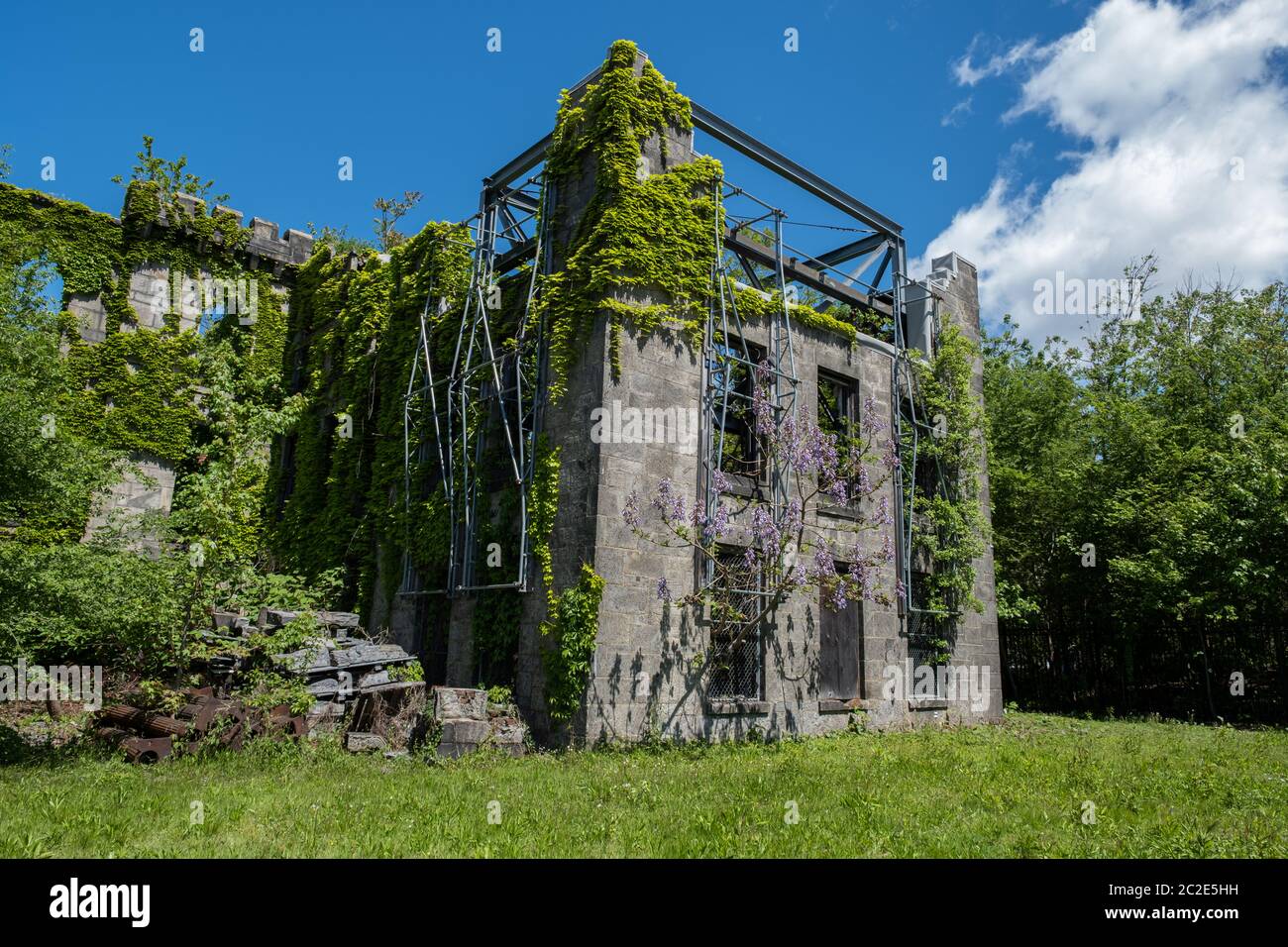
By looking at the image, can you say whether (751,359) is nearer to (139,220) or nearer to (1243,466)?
(1243,466)

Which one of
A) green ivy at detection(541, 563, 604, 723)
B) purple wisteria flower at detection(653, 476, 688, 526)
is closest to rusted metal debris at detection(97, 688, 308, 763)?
green ivy at detection(541, 563, 604, 723)

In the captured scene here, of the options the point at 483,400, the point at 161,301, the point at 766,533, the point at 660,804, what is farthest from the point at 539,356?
the point at 161,301

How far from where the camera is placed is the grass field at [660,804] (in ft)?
21.5

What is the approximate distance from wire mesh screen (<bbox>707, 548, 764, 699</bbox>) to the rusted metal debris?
6.23 m

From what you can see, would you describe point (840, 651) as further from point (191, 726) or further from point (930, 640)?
point (191, 726)

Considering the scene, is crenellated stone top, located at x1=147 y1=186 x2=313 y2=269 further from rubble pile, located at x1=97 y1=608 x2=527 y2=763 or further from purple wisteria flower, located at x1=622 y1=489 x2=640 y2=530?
purple wisteria flower, located at x1=622 y1=489 x2=640 y2=530

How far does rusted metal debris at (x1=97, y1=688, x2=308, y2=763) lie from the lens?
10.5 metres

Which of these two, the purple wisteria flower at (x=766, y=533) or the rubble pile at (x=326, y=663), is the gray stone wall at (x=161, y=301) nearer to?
the rubble pile at (x=326, y=663)

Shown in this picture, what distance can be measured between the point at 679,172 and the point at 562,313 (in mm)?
3307

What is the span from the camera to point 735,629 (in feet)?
44.6

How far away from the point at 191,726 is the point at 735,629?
7949 mm

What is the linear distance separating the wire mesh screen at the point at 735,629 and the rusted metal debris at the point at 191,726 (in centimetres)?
623

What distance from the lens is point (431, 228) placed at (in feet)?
60.4

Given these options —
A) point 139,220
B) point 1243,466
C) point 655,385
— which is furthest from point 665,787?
point 139,220
